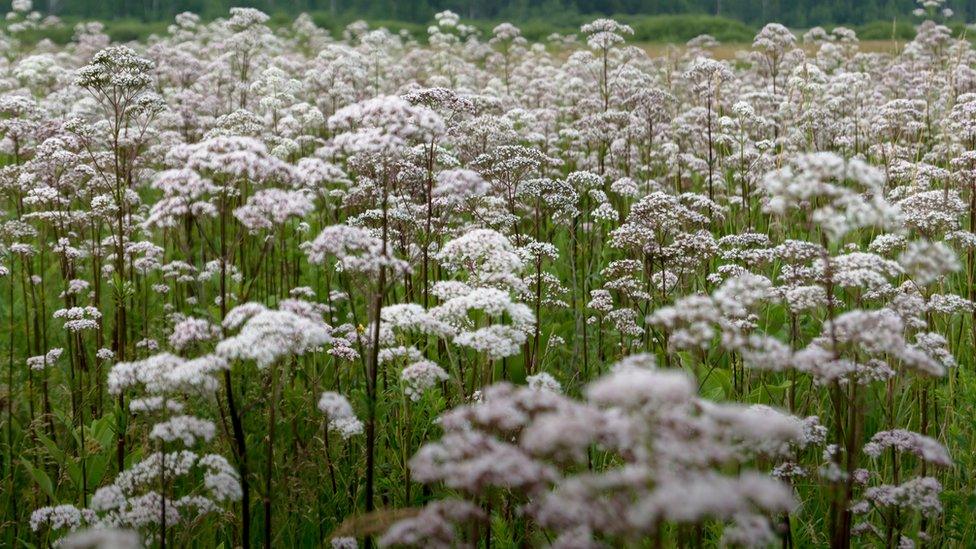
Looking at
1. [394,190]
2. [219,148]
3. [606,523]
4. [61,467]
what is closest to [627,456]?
[606,523]

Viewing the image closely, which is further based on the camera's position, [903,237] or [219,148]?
[903,237]

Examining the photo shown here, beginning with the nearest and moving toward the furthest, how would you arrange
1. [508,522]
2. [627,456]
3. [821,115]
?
[627,456] → [508,522] → [821,115]

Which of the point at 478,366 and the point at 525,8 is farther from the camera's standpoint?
the point at 525,8

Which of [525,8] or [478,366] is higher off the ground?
[525,8]

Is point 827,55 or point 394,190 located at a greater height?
point 827,55

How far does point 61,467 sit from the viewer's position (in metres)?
4.74

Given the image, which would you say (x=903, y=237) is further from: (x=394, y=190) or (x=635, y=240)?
(x=394, y=190)

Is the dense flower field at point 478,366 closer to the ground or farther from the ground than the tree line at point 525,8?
closer to the ground

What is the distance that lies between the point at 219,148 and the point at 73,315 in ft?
7.28

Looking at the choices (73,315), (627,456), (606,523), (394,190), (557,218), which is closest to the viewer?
(606,523)

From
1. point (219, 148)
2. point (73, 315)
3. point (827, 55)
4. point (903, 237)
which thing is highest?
point (827, 55)

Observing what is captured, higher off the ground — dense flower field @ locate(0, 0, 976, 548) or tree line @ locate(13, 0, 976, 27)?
tree line @ locate(13, 0, 976, 27)

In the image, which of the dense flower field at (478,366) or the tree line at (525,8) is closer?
the dense flower field at (478,366)

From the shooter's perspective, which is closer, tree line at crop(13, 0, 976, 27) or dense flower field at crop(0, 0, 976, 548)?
dense flower field at crop(0, 0, 976, 548)
